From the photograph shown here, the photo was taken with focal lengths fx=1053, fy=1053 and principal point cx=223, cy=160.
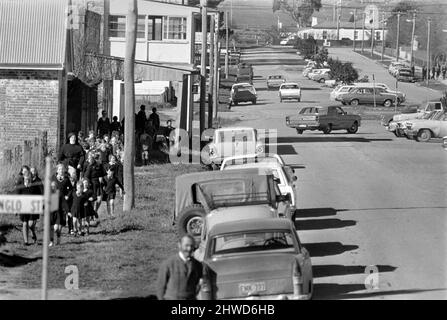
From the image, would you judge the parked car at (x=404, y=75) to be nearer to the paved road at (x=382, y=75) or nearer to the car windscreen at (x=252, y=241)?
the paved road at (x=382, y=75)

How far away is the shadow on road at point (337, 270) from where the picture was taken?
56.3 feet

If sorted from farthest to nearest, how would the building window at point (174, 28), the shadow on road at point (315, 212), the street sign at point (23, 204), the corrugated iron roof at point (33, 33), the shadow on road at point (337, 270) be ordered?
the building window at point (174, 28) < the corrugated iron roof at point (33, 33) < the shadow on road at point (315, 212) < the shadow on road at point (337, 270) < the street sign at point (23, 204)

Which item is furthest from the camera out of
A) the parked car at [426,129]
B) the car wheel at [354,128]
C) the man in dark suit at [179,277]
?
the car wheel at [354,128]

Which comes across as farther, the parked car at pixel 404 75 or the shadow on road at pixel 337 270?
the parked car at pixel 404 75

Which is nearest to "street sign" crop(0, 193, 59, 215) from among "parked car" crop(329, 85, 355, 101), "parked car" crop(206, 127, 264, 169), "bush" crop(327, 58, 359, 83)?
"parked car" crop(206, 127, 264, 169)

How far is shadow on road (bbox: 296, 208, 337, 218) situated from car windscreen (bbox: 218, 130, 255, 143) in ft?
28.3

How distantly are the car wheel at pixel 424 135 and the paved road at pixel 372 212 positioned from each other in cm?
90

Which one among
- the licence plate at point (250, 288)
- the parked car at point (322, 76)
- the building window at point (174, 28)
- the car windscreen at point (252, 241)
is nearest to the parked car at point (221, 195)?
the car windscreen at point (252, 241)

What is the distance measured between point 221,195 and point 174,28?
139 ft

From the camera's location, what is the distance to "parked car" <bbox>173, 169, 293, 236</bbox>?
19.5 m

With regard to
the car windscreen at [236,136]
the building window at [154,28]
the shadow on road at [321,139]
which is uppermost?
the building window at [154,28]
